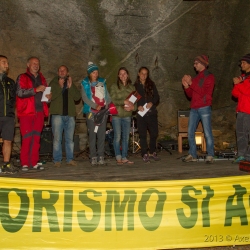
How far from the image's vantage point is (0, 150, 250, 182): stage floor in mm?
6062

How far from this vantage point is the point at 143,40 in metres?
10.4

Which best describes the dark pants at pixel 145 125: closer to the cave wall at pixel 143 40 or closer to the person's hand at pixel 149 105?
the person's hand at pixel 149 105

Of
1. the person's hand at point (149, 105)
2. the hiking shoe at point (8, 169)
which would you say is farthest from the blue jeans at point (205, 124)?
the hiking shoe at point (8, 169)

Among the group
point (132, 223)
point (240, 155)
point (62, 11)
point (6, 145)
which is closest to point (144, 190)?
point (132, 223)

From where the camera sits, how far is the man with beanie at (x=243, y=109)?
23.7ft

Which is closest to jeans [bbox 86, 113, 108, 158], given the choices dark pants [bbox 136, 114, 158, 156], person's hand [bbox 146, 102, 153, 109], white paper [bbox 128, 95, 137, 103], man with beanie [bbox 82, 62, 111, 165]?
man with beanie [bbox 82, 62, 111, 165]

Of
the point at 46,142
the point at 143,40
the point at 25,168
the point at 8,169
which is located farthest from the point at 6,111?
the point at 143,40

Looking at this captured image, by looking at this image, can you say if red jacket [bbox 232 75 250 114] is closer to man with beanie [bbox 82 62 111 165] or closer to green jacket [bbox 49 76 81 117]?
man with beanie [bbox 82 62 111 165]

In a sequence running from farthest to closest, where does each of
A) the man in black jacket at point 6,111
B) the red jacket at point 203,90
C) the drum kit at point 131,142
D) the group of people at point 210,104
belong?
the drum kit at point 131,142, the red jacket at point 203,90, the group of people at point 210,104, the man in black jacket at point 6,111

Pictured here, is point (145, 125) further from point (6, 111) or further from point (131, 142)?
point (6, 111)

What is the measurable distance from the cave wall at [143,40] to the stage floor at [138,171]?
3333 mm

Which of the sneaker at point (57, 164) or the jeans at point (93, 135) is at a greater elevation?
the jeans at point (93, 135)

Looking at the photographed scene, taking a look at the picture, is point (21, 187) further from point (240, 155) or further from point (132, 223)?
point (240, 155)

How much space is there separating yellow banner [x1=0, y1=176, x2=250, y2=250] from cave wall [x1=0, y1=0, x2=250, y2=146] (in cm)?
660
